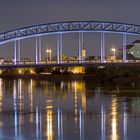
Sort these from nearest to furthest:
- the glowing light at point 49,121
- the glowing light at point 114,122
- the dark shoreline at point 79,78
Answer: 1. the glowing light at point 114,122
2. the glowing light at point 49,121
3. the dark shoreline at point 79,78

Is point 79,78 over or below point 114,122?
below

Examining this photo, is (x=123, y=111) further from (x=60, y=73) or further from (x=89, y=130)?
(x=60, y=73)

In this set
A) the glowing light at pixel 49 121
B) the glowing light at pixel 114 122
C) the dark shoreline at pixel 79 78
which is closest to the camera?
the glowing light at pixel 114 122

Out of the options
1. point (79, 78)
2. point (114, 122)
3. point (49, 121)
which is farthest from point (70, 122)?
point (79, 78)

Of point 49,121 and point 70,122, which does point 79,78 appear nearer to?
point 49,121

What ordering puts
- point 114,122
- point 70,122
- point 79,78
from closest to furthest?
point 114,122 < point 70,122 < point 79,78

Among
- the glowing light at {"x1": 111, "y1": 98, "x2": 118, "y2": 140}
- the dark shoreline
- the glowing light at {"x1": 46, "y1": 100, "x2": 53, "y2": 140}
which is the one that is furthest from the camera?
the dark shoreline

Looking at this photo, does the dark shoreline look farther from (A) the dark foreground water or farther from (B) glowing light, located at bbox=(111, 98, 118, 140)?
(A) the dark foreground water

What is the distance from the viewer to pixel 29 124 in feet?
116

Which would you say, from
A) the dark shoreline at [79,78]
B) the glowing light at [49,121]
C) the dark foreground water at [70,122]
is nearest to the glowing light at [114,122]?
the dark foreground water at [70,122]

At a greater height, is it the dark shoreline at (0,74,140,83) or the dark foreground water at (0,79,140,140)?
the dark foreground water at (0,79,140,140)

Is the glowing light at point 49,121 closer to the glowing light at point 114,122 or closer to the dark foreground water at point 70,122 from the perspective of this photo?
the dark foreground water at point 70,122

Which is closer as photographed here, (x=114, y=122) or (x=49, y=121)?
(x=114, y=122)

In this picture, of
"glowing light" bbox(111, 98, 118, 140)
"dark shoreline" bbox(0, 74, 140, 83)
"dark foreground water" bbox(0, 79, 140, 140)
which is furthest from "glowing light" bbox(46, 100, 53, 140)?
"dark shoreline" bbox(0, 74, 140, 83)
